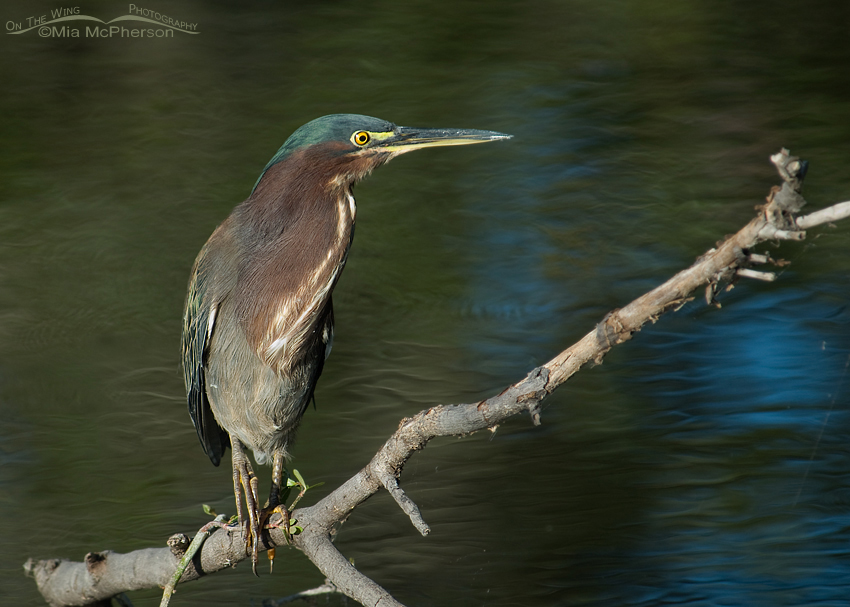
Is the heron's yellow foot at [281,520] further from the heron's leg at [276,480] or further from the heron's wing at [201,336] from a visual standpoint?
the heron's wing at [201,336]

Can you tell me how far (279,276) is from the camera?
2584 millimetres

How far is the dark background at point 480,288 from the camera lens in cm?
368

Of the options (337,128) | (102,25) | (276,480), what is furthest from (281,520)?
(102,25)

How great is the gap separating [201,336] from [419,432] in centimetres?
109

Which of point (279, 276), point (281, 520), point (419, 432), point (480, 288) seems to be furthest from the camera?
point (480, 288)

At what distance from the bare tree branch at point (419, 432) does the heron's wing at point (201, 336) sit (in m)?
0.47

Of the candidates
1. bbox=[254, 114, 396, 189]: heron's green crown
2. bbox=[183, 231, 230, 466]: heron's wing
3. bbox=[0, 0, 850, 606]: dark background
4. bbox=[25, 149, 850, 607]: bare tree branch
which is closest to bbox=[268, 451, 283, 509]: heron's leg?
bbox=[25, 149, 850, 607]: bare tree branch

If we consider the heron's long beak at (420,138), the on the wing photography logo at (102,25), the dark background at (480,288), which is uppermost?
the on the wing photography logo at (102,25)

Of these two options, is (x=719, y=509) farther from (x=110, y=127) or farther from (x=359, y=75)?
(x=110, y=127)

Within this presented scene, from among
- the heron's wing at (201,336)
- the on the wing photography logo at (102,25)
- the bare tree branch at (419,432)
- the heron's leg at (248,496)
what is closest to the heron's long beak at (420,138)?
the heron's wing at (201,336)

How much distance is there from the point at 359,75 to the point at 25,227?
2.69 metres

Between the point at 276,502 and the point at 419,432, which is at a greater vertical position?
the point at 419,432

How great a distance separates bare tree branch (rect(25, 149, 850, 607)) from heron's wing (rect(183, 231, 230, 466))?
47cm

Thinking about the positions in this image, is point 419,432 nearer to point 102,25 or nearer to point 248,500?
point 248,500
